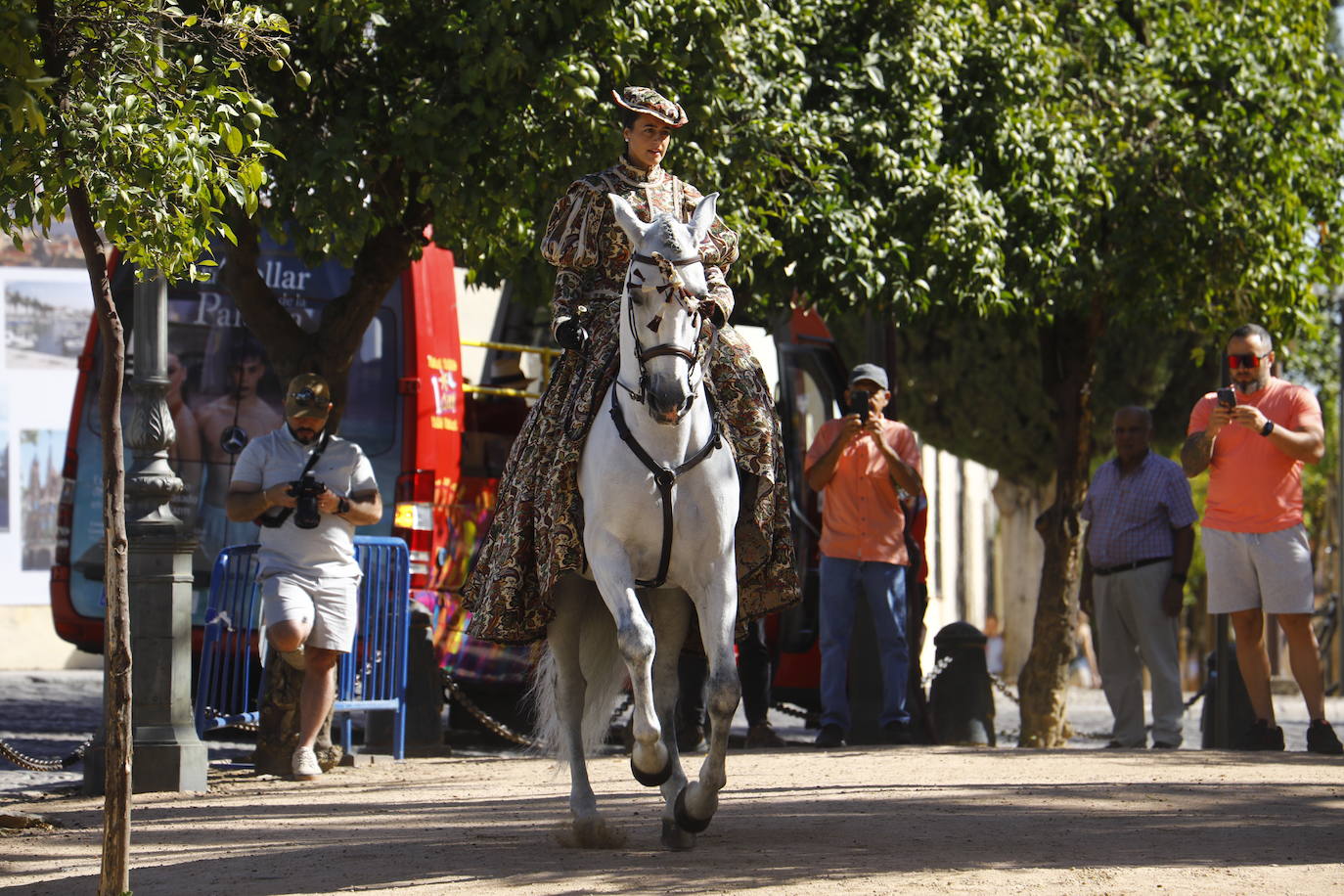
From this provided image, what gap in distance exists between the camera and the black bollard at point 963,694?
1292 cm

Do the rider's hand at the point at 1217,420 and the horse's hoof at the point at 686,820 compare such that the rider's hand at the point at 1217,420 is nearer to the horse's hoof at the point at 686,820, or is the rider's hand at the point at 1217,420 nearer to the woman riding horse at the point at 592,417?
the woman riding horse at the point at 592,417

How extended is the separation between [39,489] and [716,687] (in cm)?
1889

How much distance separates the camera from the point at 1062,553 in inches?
598

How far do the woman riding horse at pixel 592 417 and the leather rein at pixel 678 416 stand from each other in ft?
0.75

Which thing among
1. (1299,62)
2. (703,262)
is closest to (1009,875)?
(703,262)

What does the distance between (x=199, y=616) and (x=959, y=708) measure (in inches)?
206

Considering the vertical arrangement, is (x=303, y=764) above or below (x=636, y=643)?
below

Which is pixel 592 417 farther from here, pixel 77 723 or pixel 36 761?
pixel 77 723

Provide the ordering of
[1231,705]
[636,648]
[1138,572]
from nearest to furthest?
[636,648] → [1138,572] → [1231,705]

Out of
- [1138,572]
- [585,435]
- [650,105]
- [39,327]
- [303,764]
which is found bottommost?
[303,764]

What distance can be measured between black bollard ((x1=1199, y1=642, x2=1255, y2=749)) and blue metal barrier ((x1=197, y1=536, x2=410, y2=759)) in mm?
5206

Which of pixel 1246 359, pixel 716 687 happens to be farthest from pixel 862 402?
pixel 716 687

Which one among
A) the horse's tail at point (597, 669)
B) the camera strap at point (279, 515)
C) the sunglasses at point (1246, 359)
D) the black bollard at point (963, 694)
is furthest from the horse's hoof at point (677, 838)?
the black bollard at point (963, 694)

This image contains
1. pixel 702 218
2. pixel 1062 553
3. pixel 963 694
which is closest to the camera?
pixel 702 218
